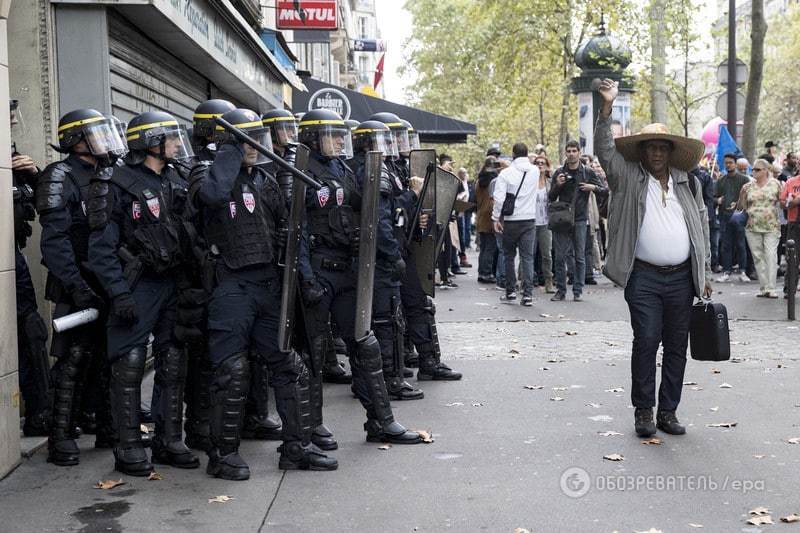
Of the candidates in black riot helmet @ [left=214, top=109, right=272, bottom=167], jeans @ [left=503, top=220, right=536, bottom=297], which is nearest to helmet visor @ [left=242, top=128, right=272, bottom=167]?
black riot helmet @ [left=214, top=109, right=272, bottom=167]

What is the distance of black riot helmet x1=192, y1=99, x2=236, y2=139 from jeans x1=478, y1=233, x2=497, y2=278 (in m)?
11.9

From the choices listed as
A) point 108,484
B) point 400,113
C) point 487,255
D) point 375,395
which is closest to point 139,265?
point 108,484

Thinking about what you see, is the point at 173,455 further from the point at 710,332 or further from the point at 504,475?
the point at 710,332

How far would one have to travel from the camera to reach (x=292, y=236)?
6035 millimetres

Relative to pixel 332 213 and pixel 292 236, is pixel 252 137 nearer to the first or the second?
pixel 292 236

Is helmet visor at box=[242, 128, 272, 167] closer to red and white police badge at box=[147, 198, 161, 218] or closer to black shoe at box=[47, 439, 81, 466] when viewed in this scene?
red and white police badge at box=[147, 198, 161, 218]

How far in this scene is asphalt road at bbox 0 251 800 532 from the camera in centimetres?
539

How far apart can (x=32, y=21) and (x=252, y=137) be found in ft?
10.3

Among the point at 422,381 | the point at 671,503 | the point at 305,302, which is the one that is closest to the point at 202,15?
the point at 422,381

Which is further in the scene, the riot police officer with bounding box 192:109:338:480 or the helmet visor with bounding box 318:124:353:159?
the helmet visor with bounding box 318:124:353:159

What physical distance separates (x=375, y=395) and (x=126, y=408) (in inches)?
56.9

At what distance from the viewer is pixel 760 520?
5.28m

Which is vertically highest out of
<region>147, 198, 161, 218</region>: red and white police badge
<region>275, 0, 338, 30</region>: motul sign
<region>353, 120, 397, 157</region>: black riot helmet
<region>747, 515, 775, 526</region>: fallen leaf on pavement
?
<region>275, 0, 338, 30</region>: motul sign

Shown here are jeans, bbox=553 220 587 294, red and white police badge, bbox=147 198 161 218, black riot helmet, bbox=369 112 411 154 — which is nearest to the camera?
red and white police badge, bbox=147 198 161 218
